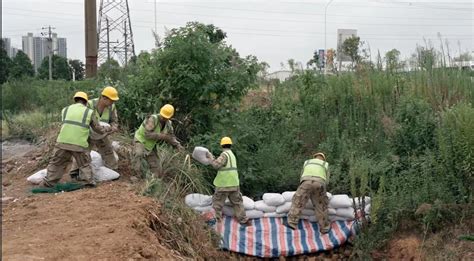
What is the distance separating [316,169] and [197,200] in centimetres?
180

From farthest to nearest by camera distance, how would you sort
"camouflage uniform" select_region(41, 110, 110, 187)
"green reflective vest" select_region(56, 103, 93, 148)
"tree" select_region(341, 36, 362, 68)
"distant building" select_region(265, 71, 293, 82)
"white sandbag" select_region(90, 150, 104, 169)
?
"distant building" select_region(265, 71, 293, 82) → "tree" select_region(341, 36, 362, 68) → "white sandbag" select_region(90, 150, 104, 169) → "camouflage uniform" select_region(41, 110, 110, 187) → "green reflective vest" select_region(56, 103, 93, 148)

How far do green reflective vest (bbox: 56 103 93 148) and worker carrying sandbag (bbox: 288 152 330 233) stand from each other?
3.17 metres

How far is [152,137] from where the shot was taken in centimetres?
805

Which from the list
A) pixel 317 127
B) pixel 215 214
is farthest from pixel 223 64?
pixel 215 214

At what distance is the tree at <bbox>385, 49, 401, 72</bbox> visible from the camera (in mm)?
11797

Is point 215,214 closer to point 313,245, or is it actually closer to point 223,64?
point 313,245

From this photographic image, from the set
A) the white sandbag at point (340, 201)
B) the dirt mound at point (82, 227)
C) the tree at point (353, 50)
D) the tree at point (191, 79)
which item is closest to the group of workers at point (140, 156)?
the white sandbag at point (340, 201)

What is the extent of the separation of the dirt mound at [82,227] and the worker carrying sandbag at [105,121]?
964 mm

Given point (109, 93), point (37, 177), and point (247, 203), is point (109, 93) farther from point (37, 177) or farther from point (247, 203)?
point (247, 203)

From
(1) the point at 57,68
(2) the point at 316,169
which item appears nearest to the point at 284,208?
(2) the point at 316,169

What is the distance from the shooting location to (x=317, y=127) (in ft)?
35.1

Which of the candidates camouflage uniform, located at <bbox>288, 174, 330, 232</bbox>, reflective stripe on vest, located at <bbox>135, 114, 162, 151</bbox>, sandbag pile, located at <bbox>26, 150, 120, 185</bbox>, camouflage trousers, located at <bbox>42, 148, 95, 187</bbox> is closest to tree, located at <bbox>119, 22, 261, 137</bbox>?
reflective stripe on vest, located at <bbox>135, 114, 162, 151</bbox>

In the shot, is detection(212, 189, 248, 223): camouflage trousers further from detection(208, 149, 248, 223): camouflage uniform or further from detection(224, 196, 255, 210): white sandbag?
detection(224, 196, 255, 210): white sandbag

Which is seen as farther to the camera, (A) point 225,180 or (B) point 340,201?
(B) point 340,201
